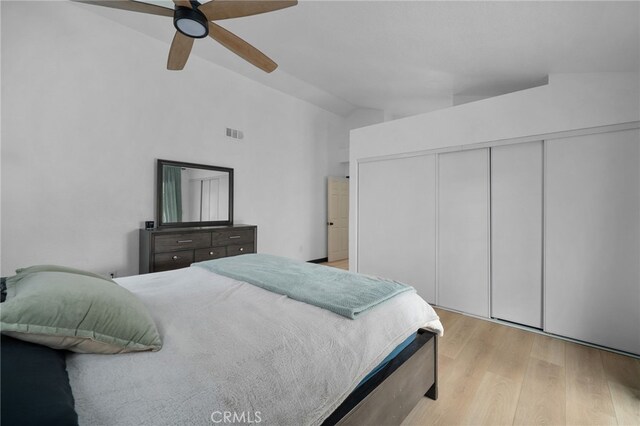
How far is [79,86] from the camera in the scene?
2.93m

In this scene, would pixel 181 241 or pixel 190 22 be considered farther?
pixel 181 241

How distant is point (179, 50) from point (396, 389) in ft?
8.78

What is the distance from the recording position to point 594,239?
237cm

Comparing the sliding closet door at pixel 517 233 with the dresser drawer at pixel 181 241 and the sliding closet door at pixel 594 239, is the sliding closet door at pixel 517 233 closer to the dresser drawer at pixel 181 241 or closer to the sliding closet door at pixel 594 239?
the sliding closet door at pixel 594 239

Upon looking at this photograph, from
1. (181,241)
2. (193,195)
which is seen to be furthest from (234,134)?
(181,241)

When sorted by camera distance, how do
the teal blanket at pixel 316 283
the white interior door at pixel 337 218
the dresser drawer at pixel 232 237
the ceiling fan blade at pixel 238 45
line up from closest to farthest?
the teal blanket at pixel 316 283 → the ceiling fan blade at pixel 238 45 → the dresser drawer at pixel 232 237 → the white interior door at pixel 337 218

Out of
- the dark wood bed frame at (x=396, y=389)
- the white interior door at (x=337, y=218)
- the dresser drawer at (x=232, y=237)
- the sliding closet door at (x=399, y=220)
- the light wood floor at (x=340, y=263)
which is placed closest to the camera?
the dark wood bed frame at (x=396, y=389)

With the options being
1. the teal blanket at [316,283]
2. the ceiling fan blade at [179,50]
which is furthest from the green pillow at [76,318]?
the ceiling fan blade at [179,50]

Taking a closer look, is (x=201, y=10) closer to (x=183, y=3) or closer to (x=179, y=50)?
(x=183, y=3)

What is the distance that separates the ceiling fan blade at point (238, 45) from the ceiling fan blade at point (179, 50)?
224 millimetres

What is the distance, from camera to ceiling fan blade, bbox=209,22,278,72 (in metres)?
1.89

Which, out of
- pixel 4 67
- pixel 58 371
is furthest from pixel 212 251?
pixel 58 371

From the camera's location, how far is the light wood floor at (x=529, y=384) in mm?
1597

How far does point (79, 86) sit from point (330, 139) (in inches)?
163
